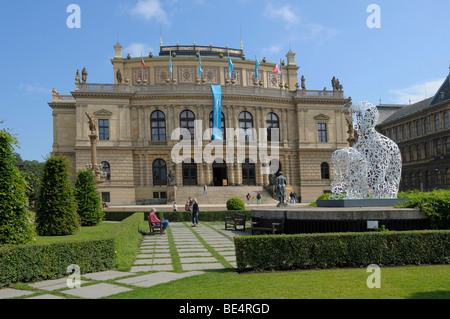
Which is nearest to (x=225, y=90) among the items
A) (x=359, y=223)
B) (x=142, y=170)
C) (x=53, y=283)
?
(x=142, y=170)

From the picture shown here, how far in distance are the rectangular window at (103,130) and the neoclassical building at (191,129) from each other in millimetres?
120

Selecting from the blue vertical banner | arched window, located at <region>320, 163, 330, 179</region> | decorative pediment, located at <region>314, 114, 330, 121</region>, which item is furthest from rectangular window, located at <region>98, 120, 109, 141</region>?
arched window, located at <region>320, 163, 330, 179</region>

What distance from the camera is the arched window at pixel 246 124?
5138 cm

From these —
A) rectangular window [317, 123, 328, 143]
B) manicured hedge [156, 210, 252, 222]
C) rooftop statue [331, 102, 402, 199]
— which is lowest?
manicured hedge [156, 210, 252, 222]

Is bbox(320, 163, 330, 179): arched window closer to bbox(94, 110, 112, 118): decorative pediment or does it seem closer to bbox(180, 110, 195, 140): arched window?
bbox(180, 110, 195, 140): arched window

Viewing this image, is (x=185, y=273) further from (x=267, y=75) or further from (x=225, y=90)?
(x=267, y=75)

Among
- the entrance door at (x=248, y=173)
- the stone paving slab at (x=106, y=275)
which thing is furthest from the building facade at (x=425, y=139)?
the stone paving slab at (x=106, y=275)

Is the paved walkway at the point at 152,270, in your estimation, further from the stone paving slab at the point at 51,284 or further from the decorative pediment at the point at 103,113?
the decorative pediment at the point at 103,113

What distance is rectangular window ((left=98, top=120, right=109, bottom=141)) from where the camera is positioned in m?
48.3

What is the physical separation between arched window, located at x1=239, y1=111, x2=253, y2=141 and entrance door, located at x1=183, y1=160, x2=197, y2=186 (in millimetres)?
7887

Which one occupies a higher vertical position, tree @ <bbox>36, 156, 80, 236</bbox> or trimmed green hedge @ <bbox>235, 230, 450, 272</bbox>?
tree @ <bbox>36, 156, 80, 236</bbox>

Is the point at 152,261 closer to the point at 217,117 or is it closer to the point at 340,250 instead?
the point at 340,250

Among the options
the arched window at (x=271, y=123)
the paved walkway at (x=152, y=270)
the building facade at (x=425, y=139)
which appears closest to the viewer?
the paved walkway at (x=152, y=270)

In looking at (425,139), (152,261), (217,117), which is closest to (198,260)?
(152,261)
